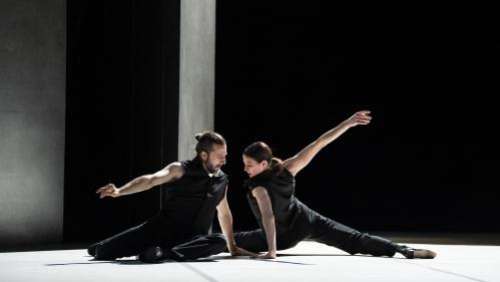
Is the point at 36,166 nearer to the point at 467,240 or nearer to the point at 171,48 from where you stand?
the point at 171,48

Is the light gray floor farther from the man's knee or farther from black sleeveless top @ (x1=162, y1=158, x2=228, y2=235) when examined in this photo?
black sleeveless top @ (x1=162, y1=158, x2=228, y2=235)

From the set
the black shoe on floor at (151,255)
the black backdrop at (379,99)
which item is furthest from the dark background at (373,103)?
the black shoe on floor at (151,255)

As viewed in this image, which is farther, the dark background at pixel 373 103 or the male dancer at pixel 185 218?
the dark background at pixel 373 103

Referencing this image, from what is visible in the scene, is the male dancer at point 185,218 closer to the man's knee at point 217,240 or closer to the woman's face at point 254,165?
the man's knee at point 217,240

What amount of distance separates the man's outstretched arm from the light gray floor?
1.86ft

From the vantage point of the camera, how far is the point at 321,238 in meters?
7.57

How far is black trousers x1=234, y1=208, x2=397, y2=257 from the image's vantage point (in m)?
7.48

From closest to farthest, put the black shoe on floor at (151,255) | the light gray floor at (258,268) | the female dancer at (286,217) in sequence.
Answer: the light gray floor at (258,268)
the black shoe on floor at (151,255)
the female dancer at (286,217)

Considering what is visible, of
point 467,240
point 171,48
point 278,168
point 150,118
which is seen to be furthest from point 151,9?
point 467,240

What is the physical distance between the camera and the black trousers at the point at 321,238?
7484mm

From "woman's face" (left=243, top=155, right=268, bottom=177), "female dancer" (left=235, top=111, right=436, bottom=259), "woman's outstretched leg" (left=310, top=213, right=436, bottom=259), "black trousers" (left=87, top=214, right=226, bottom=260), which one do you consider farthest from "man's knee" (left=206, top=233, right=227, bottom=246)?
"woman's outstretched leg" (left=310, top=213, right=436, bottom=259)

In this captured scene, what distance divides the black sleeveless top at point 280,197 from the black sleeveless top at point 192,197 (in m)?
0.40

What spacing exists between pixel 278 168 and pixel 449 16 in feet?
17.4

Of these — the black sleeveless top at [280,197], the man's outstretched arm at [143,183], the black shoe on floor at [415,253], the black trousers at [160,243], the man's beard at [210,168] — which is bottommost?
the black shoe on floor at [415,253]
